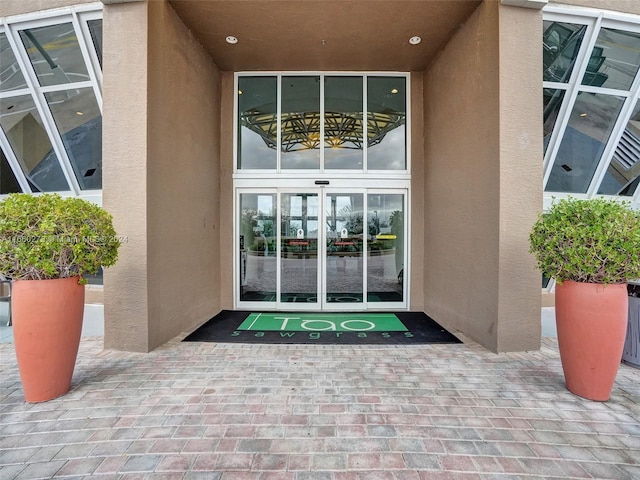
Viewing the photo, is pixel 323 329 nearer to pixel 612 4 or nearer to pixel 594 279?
pixel 594 279

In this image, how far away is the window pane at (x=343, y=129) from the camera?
20.5 ft

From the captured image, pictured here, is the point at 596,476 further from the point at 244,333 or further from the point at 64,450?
the point at 244,333

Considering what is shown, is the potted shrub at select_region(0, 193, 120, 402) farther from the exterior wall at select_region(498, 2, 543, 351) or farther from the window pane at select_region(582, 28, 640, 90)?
the window pane at select_region(582, 28, 640, 90)

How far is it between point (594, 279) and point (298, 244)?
4595 mm

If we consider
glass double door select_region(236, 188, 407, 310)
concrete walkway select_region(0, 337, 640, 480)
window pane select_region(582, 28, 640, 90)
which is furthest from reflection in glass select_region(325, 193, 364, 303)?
window pane select_region(582, 28, 640, 90)

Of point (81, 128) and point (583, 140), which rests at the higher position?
point (81, 128)

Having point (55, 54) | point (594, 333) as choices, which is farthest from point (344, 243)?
point (55, 54)

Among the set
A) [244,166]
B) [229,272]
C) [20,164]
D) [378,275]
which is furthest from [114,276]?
[378,275]

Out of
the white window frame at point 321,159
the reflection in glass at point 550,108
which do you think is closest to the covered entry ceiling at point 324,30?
the white window frame at point 321,159

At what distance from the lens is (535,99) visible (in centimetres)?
401

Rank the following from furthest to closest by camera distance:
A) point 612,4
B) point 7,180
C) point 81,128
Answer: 1. point 7,180
2. point 81,128
3. point 612,4

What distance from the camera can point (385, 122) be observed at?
6320 mm

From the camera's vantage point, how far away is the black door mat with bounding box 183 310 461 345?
450cm

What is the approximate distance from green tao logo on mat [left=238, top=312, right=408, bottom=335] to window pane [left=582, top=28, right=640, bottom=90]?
201 inches
